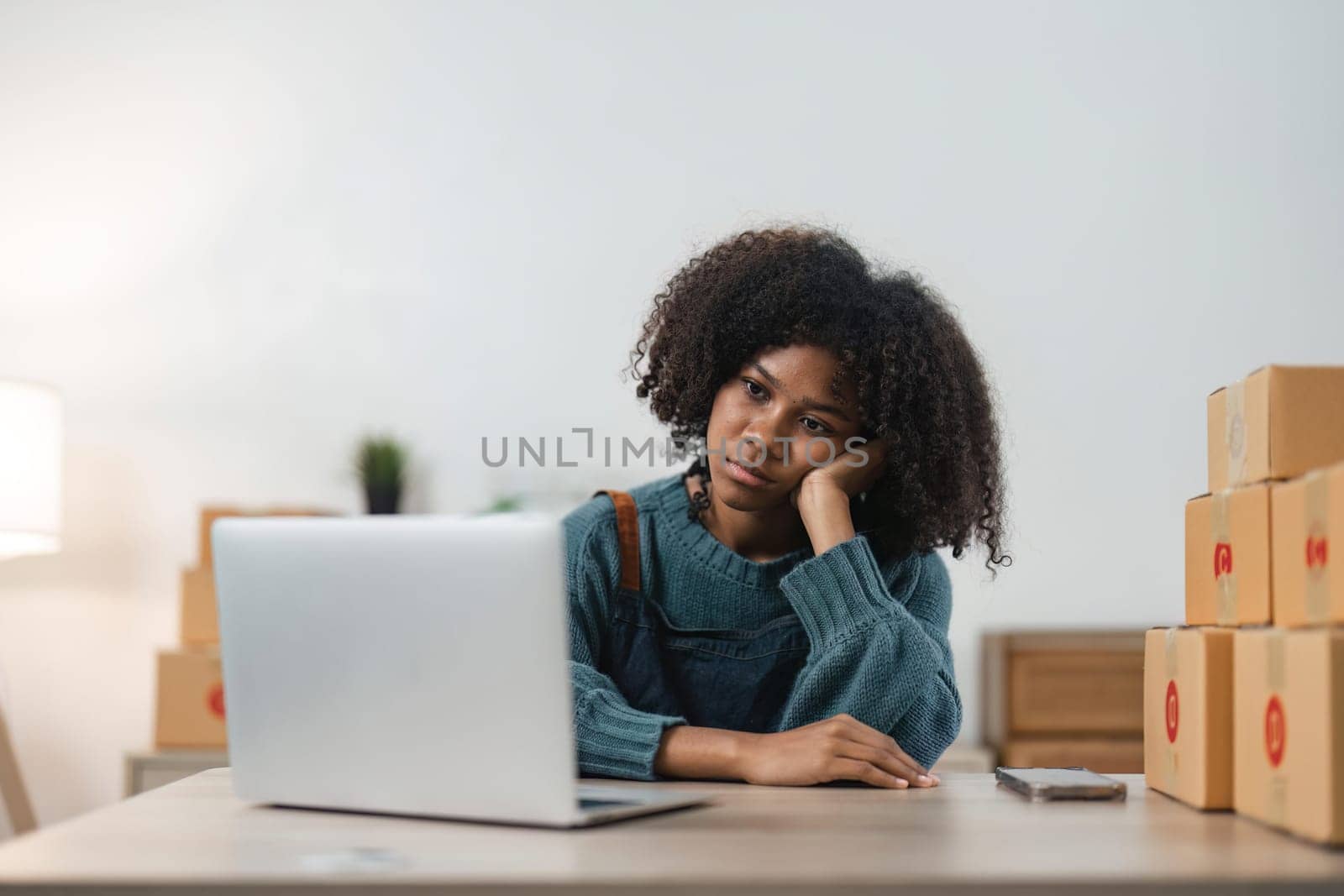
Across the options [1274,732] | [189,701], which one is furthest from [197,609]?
[1274,732]

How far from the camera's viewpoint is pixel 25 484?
2826 millimetres

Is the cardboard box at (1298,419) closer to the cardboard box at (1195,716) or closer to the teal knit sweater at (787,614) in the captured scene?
the cardboard box at (1195,716)

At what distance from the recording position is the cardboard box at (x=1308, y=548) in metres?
0.90

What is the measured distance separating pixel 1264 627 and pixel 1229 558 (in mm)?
88

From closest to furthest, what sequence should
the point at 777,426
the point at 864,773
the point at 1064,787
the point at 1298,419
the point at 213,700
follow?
the point at 1298,419, the point at 1064,787, the point at 864,773, the point at 777,426, the point at 213,700

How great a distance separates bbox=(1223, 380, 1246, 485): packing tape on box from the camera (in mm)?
1085

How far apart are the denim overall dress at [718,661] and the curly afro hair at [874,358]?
7.7 inches

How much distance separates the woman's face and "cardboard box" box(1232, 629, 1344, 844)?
66 cm

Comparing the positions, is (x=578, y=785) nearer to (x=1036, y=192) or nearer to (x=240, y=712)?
(x=240, y=712)

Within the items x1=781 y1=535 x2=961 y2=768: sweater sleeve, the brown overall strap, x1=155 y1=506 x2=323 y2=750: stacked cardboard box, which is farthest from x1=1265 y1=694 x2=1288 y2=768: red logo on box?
x1=155 y1=506 x2=323 y2=750: stacked cardboard box

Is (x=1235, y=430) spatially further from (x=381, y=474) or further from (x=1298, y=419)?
(x=381, y=474)

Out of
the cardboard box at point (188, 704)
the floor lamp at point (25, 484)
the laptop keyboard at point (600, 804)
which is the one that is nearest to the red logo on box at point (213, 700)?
the cardboard box at point (188, 704)

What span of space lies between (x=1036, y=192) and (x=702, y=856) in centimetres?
297

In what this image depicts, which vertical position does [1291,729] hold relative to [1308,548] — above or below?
below
